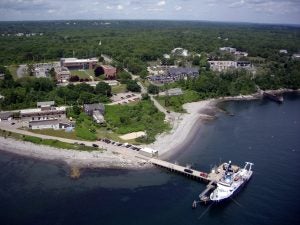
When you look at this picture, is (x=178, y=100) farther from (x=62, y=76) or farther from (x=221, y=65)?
(x=221, y=65)

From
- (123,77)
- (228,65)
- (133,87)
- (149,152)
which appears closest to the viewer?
(149,152)

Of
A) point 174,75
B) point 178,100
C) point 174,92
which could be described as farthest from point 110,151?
point 174,75

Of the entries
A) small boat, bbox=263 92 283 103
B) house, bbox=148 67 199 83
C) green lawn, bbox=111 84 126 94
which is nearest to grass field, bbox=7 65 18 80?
green lawn, bbox=111 84 126 94

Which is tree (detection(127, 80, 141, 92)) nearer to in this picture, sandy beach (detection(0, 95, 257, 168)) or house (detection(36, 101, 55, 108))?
house (detection(36, 101, 55, 108))

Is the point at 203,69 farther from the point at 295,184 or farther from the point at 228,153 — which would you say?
the point at 295,184

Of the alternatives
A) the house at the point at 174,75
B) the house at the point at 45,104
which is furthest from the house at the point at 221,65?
the house at the point at 45,104

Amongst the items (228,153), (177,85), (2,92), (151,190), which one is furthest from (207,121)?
(2,92)

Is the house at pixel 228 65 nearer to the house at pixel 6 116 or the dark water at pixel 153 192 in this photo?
the dark water at pixel 153 192
